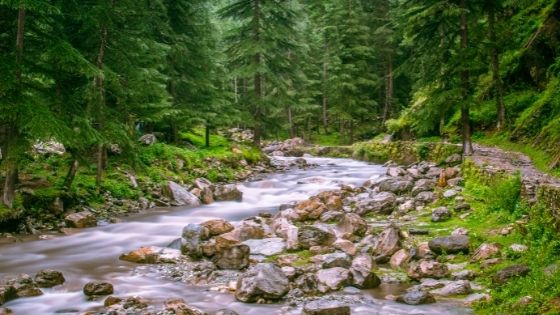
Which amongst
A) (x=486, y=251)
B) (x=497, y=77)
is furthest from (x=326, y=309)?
(x=497, y=77)

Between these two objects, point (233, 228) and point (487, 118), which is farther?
point (487, 118)

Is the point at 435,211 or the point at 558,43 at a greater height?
the point at 558,43

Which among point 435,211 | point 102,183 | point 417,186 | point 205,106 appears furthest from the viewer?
point 205,106

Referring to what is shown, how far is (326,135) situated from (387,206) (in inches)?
1519

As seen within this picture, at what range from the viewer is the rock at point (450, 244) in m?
9.45

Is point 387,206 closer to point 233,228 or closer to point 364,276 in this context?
point 233,228

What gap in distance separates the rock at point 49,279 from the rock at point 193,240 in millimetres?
2574

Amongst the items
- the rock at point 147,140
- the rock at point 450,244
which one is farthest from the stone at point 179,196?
the rock at point 450,244

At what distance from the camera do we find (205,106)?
88.1ft

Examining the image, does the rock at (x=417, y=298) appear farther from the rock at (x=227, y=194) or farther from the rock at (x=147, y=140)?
the rock at (x=147, y=140)

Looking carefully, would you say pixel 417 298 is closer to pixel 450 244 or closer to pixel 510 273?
pixel 510 273


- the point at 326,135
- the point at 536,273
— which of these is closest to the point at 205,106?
the point at 536,273

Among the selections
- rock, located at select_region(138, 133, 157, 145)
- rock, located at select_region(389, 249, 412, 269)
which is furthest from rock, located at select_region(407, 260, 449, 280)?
rock, located at select_region(138, 133, 157, 145)

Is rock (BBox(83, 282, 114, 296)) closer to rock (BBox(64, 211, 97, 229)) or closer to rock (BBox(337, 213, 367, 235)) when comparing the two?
rock (BBox(337, 213, 367, 235))
